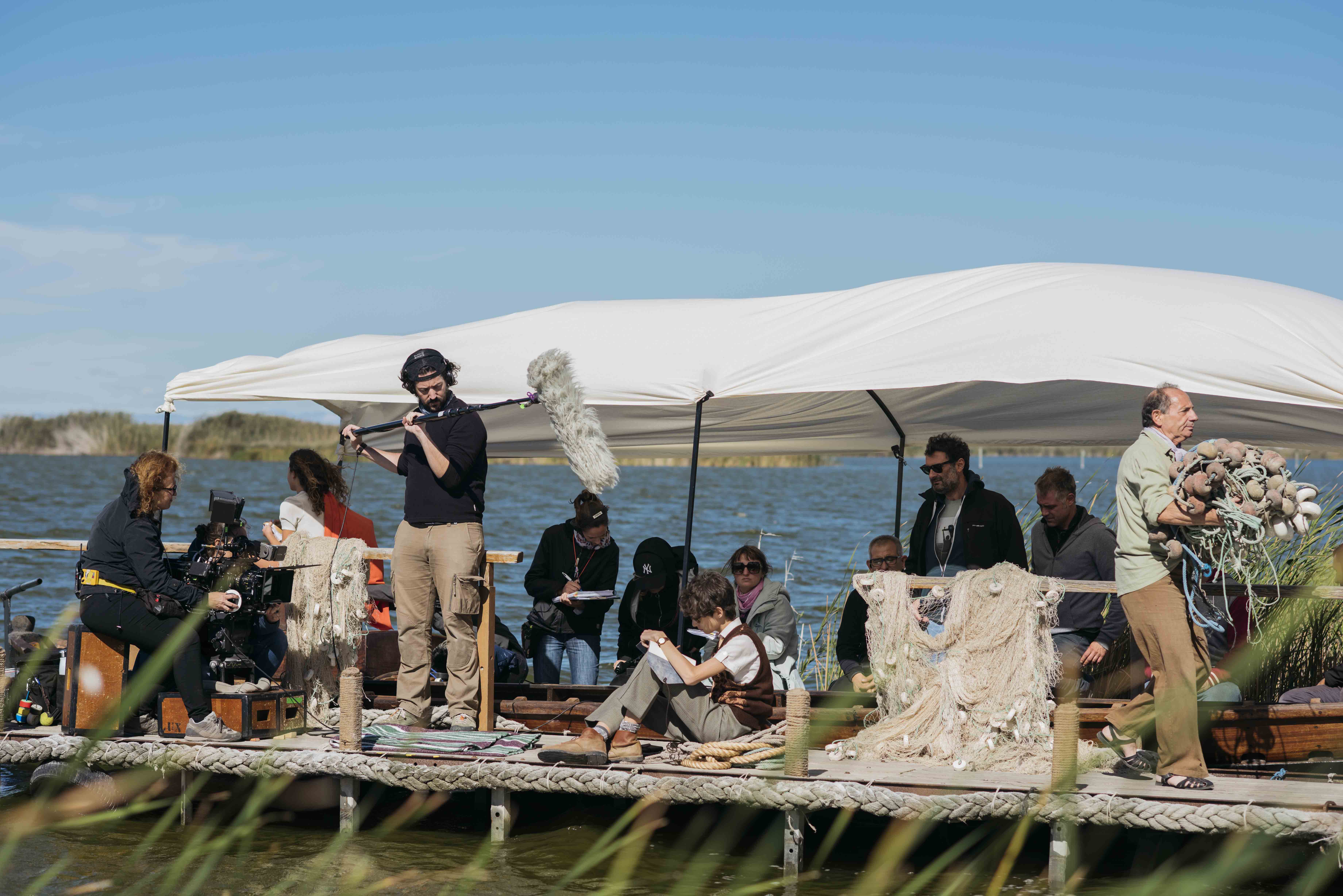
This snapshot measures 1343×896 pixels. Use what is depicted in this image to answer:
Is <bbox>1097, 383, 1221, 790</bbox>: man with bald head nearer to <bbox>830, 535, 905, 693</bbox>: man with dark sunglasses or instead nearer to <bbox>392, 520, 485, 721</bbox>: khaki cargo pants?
<bbox>830, 535, 905, 693</bbox>: man with dark sunglasses

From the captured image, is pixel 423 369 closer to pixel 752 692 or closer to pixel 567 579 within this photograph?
pixel 567 579

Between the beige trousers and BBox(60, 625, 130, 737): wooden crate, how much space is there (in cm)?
443

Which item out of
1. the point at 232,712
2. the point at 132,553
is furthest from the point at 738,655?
the point at 132,553

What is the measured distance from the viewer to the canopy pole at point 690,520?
6352mm

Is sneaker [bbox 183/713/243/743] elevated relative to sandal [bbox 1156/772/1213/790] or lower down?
lower down

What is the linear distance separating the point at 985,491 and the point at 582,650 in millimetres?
2408

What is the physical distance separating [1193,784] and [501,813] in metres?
2.88

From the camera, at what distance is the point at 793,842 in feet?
17.5

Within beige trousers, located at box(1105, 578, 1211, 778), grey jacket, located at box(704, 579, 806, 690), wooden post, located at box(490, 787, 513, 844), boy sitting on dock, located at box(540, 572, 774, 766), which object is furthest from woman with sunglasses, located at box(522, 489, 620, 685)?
beige trousers, located at box(1105, 578, 1211, 778)

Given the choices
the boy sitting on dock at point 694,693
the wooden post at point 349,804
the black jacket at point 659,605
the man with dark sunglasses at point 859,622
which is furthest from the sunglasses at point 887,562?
the wooden post at point 349,804

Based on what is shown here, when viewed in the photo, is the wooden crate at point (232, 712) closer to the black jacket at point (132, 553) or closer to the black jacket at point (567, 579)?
the black jacket at point (132, 553)

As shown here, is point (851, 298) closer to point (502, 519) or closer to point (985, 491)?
point (985, 491)

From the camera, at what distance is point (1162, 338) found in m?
5.59

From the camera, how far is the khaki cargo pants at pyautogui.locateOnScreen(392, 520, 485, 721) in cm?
600
